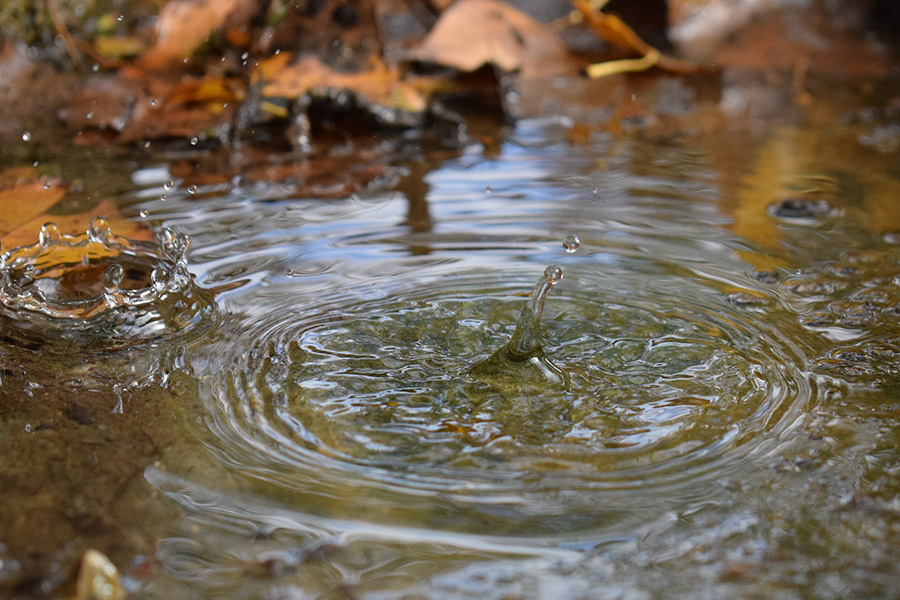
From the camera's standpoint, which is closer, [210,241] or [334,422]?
[334,422]

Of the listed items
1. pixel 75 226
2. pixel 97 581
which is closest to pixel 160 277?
pixel 75 226

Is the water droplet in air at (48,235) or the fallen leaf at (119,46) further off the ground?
the fallen leaf at (119,46)

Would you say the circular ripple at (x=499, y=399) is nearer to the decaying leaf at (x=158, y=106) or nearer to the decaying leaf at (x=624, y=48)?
the decaying leaf at (x=158, y=106)

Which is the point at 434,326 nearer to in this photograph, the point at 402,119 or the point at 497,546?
the point at 497,546

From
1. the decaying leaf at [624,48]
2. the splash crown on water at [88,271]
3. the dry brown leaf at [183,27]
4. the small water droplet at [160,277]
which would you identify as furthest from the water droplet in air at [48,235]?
the decaying leaf at [624,48]

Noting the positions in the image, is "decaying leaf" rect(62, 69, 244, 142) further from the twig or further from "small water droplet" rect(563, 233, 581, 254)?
"small water droplet" rect(563, 233, 581, 254)

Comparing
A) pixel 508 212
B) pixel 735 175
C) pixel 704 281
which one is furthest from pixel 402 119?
pixel 704 281
